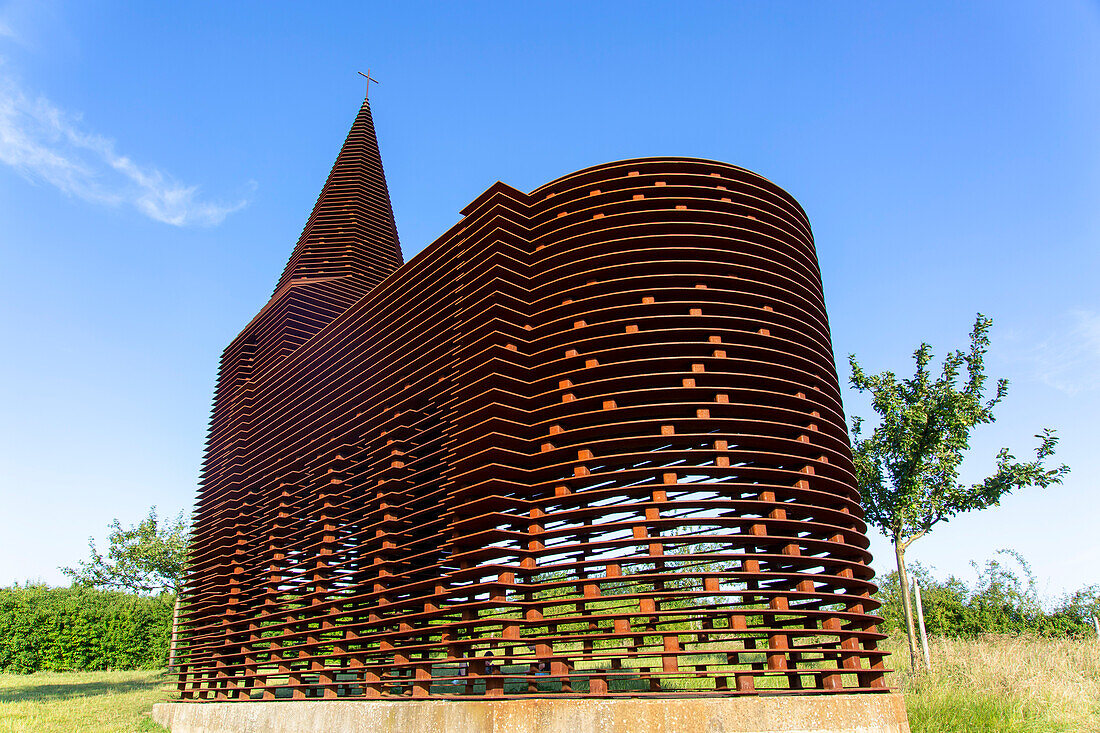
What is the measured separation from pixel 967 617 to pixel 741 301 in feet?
87.6

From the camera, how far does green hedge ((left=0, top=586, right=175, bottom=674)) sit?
30.6 m

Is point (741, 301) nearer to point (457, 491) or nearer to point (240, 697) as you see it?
point (457, 491)

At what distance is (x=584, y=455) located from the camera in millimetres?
8922

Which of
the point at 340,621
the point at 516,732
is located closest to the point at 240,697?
the point at 340,621

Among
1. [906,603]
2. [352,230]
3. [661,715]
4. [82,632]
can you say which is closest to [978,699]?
[906,603]

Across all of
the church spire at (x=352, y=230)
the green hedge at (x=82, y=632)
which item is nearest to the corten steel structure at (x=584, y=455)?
the church spire at (x=352, y=230)

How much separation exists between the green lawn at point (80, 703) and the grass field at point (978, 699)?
0.08 feet

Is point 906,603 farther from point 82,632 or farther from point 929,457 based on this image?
point 82,632

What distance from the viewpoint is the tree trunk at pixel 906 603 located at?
44.0 ft

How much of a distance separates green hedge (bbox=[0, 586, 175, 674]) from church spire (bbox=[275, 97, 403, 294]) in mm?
20635

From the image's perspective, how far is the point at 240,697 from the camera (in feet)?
44.7

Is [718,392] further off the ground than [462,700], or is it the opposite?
[718,392]

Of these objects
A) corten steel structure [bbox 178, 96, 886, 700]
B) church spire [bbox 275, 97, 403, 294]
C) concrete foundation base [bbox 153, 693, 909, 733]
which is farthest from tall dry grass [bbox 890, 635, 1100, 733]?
church spire [bbox 275, 97, 403, 294]

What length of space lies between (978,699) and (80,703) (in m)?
20.4
